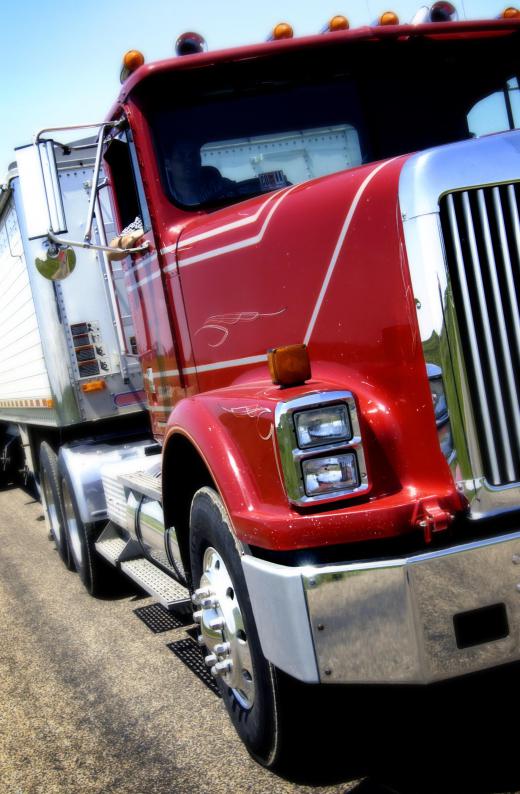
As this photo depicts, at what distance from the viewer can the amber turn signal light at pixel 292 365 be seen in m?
2.91

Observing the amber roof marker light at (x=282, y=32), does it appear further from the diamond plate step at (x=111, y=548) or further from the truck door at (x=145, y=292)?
the diamond plate step at (x=111, y=548)

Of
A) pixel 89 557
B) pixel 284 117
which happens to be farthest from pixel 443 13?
pixel 89 557

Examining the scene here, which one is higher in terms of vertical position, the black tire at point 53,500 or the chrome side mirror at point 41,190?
the chrome side mirror at point 41,190

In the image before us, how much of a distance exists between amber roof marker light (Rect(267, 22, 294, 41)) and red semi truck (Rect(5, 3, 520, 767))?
0.4 inches

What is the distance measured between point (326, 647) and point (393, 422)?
2.35 ft

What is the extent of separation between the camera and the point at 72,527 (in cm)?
654

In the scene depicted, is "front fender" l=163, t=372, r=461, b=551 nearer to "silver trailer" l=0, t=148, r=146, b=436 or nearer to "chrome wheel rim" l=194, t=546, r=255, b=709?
"chrome wheel rim" l=194, t=546, r=255, b=709

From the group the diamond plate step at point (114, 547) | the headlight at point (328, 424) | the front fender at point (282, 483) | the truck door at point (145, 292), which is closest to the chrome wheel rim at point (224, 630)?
the front fender at point (282, 483)

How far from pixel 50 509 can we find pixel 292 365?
499 cm

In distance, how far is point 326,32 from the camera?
404 centimetres

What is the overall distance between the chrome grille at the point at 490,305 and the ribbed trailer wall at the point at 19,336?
174 inches

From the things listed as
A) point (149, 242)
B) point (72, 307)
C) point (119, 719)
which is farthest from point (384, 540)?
point (72, 307)

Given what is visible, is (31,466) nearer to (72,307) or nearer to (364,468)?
(72,307)

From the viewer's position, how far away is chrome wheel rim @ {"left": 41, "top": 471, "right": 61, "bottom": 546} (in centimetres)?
707
